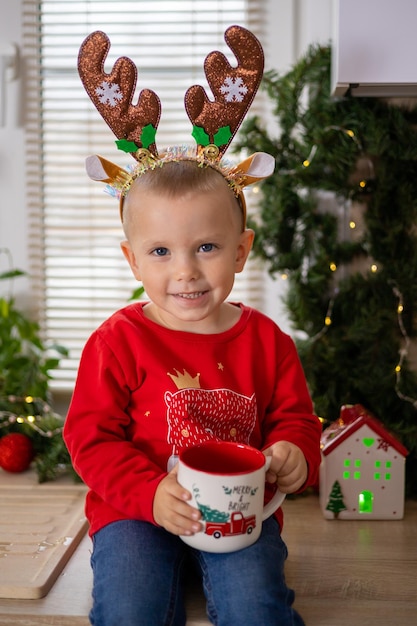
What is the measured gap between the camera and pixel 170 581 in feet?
3.53

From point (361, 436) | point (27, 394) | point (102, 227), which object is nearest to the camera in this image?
point (361, 436)

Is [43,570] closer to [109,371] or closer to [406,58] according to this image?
[109,371]

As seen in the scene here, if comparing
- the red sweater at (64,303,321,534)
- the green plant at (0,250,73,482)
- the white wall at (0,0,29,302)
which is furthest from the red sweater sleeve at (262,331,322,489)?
the white wall at (0,0,29,302)

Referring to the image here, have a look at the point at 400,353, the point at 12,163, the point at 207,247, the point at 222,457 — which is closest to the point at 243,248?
the point at 207,247

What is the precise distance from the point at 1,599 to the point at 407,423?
2.78 ft

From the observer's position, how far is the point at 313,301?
1.55m

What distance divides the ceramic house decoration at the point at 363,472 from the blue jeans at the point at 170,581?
0.32 m

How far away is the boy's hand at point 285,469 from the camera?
1123 mm

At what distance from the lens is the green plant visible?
64.6 inches

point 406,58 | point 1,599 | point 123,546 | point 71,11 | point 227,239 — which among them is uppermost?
point 71,11

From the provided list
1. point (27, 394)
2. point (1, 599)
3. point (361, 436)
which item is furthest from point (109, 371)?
point (27, 394)

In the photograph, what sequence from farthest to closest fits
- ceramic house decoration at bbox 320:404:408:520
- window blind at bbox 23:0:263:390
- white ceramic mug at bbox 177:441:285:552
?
window blind at bbox 23:0:263:390, ceramic house decoration at bbox 320:404:408:520, white ceramic mug at bbox 177:441:285:552

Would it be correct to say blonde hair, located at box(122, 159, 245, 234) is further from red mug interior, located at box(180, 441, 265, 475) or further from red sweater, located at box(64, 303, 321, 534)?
red mug interior, located at box(180, 441, 265, 475)

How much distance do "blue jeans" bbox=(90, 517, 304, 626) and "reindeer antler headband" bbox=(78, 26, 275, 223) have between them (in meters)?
0.53
